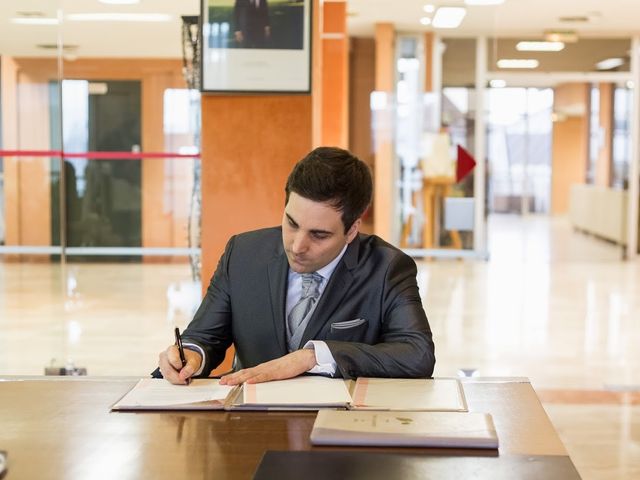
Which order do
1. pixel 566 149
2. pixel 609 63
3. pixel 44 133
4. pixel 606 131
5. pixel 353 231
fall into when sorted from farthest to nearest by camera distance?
pixel 566 149
pixel 606 131
pixel 609 63
pixel 44 133
pixel 353 231

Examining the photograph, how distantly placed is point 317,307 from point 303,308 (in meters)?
0.09

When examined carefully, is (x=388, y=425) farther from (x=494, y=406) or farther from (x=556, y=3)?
(x=556, y=3)

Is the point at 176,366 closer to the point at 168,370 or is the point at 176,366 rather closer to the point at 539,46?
the point at 168,370

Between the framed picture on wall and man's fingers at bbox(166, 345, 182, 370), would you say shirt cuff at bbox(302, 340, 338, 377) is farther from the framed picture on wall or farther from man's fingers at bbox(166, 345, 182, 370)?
the framed picture on wall

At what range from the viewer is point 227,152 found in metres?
5.02

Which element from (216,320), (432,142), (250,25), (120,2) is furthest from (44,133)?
(432,142)

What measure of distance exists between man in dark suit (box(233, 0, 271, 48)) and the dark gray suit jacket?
2.12 meters

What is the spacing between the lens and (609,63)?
14.2 metres

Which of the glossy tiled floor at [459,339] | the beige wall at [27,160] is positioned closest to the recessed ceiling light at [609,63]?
the glossy tiled floor at [459,339]

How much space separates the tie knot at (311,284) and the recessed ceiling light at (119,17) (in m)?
3.15

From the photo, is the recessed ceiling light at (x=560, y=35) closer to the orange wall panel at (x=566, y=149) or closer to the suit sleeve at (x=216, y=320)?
the orange wall panel at (x=566, y=149)

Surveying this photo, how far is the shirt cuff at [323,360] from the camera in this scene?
8.35ft

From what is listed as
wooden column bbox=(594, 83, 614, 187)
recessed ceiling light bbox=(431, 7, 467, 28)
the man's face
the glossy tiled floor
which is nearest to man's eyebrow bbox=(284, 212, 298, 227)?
the man's face

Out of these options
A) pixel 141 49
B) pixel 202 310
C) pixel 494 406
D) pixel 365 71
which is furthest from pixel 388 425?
pixel 365 71
